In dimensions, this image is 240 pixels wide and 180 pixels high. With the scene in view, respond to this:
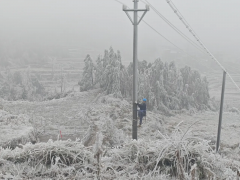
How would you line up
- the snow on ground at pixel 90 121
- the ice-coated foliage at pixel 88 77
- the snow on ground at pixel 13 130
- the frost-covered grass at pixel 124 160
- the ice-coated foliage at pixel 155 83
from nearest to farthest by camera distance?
the frost-covered grass at pixel 124 160 → the snow on ground at pixel 13 130 → the snow on ground at pixel 90 121 → the ice-coated foliage at pixel 155 83 → the ice-coated foliage at pixel 88 77

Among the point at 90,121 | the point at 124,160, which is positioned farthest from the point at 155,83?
the point at 124,160

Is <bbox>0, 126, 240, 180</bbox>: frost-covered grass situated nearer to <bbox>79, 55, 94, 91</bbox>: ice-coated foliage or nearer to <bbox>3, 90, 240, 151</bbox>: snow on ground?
<bbox>3, 90, 240, 151</bbox>: snow on ground

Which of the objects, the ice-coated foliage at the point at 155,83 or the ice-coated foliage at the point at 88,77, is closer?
the ice-coated foliage at the point at 155,83

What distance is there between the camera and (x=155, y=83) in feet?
87.2

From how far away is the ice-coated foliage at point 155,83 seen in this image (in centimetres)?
2558

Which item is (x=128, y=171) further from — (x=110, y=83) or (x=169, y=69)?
(x=169, y=69)

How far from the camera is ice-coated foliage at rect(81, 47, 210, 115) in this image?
25.6 metres

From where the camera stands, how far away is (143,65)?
95.3 feet

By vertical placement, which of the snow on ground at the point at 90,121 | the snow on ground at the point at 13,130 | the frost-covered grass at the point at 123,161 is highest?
the frost-covered grass at the point at 123,161

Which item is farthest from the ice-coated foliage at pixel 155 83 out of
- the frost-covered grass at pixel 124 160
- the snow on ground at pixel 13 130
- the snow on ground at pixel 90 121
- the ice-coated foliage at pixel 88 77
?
the frost-covered grass at pixel 124 160

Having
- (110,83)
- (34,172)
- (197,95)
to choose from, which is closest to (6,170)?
(34,172)

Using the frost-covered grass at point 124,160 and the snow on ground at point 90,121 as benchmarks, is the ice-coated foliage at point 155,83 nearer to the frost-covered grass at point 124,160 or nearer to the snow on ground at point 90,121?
the snow on ground at point 90,121

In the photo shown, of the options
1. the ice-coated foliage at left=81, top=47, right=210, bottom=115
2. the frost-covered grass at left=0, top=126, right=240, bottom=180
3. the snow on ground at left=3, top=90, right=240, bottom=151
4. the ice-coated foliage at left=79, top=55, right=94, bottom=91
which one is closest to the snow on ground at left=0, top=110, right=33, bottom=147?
the snow on ground at left=3, top=90, right=240, bottom=151

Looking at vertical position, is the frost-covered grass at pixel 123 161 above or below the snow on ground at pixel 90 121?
above
